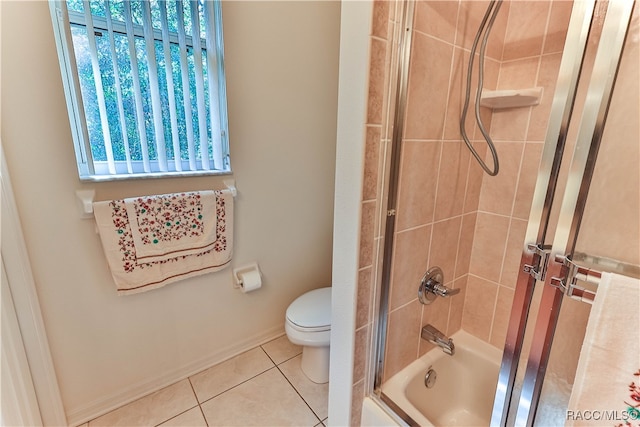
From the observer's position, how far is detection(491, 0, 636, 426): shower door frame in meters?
0.57

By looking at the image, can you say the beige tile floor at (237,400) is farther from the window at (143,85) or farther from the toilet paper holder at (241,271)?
the window at (143,85)

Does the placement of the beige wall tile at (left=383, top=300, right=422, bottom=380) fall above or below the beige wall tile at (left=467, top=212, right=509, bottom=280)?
below

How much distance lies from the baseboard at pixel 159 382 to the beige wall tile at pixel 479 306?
1.15m

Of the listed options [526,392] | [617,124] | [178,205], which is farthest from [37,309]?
[617,124]

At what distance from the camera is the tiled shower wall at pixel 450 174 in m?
0.88

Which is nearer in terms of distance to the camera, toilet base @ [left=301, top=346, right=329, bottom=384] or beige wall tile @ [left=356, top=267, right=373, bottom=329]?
beige wall tile @ [left=356, top=267, right=373, bottom=329]

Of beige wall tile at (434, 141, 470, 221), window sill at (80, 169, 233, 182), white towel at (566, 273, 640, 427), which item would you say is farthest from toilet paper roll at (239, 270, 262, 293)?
white towel at (566, 273, 640, 427)

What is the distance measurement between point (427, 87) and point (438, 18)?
0.65 ft

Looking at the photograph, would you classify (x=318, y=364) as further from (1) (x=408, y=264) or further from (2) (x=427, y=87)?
(2) (x=427, y=87)

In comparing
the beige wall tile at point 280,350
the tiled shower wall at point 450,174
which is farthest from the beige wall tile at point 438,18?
the beige wall tile at point 280,350

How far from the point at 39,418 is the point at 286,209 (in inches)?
55.8

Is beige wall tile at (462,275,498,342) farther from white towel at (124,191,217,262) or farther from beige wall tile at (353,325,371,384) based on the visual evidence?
white towel at (124,191,217,262)

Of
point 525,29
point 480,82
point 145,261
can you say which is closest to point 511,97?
point 480,82

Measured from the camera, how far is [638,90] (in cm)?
55
